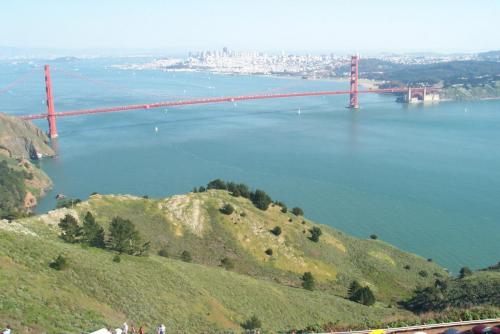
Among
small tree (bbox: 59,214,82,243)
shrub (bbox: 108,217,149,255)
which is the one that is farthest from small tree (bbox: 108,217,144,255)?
small tree (bbox: 59,214,82,243)

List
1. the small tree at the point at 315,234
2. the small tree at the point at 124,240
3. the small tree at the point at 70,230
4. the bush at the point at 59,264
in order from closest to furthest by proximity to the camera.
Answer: the bush at the point at 59,264 → the small tree at the point at 124,240 → the small tree at the point at 70,230 → the small tree at the point at 315,234

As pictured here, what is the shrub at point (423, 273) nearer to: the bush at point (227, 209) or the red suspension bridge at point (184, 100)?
the bush at point (227, 209)

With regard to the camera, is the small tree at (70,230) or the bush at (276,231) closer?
the small tree at (70,230)

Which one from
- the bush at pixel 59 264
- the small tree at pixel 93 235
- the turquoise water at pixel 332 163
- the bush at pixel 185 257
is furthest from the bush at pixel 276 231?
the bush at pixel 59 264

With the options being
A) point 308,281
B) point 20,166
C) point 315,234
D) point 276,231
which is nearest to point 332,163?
point 315,234

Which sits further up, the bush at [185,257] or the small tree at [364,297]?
the bush at [185,257]

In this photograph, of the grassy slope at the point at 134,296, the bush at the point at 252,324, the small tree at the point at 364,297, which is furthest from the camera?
the small tree at the point at 364,297

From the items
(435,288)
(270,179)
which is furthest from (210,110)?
(435,288)

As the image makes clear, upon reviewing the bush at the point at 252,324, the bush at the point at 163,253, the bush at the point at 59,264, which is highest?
the bush at the point at 59,264
